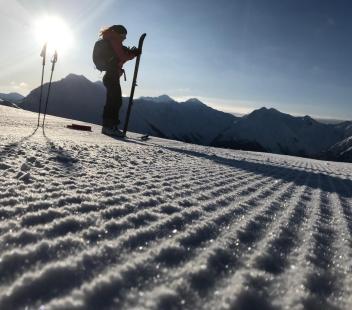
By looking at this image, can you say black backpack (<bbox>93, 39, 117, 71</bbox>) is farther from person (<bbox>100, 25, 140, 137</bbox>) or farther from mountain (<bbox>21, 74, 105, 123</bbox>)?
mountain (<bbox>21, 74, 105, 123</bbox>)

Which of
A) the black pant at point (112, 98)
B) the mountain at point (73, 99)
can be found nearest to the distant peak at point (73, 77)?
the mountain at point (73, 99)

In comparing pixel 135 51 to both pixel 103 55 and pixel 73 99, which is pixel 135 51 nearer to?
pixel 103 55

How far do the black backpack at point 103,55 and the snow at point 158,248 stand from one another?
27.4ft

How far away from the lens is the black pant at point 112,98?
11.3 meters

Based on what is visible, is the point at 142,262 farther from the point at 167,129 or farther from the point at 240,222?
the point at 167,129

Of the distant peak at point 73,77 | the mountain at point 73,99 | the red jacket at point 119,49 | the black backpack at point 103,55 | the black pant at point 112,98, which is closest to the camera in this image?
the red jacket at point 119,49

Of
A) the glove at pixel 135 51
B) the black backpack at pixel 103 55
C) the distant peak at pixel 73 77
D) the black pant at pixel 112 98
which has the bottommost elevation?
the black pant at pixel 112 98

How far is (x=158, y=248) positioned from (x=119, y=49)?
10.1m

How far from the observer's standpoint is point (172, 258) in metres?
1.49

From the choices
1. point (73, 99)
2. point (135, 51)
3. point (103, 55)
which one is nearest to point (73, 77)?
point (73, 99)

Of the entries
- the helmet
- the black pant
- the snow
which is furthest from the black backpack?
the snow

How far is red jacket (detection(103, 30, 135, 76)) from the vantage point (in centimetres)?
1072

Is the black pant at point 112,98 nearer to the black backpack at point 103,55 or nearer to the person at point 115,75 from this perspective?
the person at point 115,75

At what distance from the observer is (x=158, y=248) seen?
157cm
